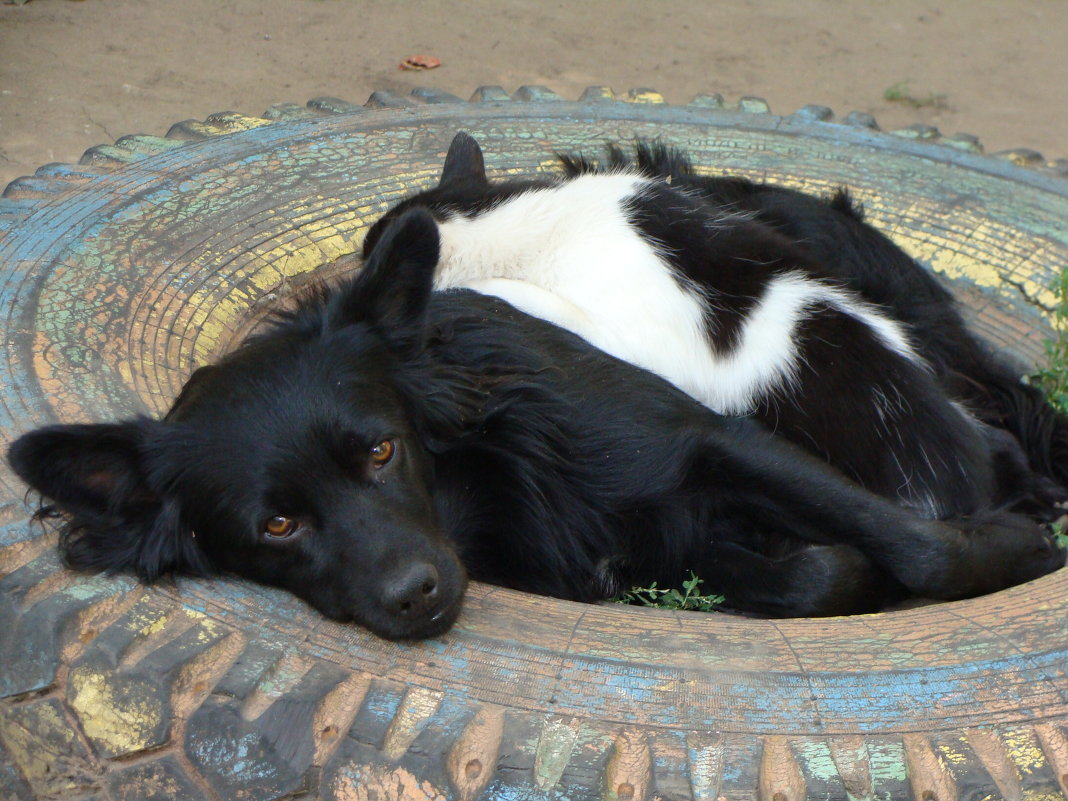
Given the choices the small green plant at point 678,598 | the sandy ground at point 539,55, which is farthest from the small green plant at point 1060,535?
the sandy ground at point 539,55

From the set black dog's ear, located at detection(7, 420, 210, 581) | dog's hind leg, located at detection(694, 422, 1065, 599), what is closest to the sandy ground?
black dog's ear, located at detection(7, 420, 210, 581)

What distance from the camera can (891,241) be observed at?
11.7 ft

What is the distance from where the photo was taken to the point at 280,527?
222 cm

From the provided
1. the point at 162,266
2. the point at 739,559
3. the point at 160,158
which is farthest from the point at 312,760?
the point at 160,158

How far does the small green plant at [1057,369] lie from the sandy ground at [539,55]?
11.6 feet

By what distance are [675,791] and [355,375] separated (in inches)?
42.6

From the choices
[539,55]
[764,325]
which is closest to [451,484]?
[764,325]

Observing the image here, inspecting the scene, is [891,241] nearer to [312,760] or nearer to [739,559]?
[739,559]

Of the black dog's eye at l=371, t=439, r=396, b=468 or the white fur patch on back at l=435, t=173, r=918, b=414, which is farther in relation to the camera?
the white fur patch on back at l=435, t=173, r=918, b=414

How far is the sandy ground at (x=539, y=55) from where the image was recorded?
6441mm

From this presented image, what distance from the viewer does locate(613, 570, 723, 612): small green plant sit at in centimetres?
262

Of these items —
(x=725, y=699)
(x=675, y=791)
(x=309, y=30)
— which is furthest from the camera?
(x=309, y=30)

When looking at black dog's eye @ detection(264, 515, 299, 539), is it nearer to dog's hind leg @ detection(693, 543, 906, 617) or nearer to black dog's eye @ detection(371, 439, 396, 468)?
black dog's eye @ detection(371, 439, 396, 468)

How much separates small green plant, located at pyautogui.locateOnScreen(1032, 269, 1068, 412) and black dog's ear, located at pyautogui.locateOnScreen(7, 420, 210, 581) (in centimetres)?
240
